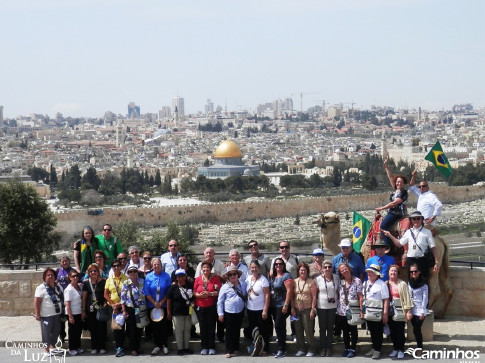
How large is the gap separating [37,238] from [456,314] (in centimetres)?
1663

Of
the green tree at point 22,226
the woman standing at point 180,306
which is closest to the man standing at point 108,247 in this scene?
the woman standing at point 180,306

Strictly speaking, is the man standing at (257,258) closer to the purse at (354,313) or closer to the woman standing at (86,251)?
the purse at (354,313)

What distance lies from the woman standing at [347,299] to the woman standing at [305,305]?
216 mm

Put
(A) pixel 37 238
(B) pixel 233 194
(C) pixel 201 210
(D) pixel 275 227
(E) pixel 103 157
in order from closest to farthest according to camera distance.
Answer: (A) pixel 37 238
(D) pixel 275 227
(C) pixel 201 210
(B) pixel 233 194
(E) pixel 103 157

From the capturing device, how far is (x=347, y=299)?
803 cm

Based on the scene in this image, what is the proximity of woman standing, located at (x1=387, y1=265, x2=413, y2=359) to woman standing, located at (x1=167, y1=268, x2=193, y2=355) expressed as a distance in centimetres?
166

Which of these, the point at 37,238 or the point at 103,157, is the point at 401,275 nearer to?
the point at 37,238

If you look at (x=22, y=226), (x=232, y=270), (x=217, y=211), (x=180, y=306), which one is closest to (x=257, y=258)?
(x=232, y=270)

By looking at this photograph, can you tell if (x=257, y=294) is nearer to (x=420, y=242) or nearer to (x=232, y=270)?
(x=232, y=270)

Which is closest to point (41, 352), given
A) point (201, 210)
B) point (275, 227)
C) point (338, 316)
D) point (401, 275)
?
point (338, 316)

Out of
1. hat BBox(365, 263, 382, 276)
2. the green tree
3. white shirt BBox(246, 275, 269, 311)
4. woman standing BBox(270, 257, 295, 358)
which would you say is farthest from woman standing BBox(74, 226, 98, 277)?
the green tree

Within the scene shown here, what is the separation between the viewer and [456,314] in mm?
9195

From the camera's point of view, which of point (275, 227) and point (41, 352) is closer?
point (41, 352)

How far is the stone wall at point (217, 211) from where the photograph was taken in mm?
48537
